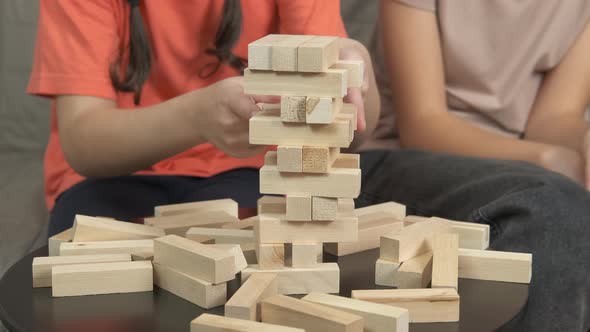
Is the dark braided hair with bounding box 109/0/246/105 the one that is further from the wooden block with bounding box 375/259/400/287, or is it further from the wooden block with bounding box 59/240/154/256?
the wooden block with bounding box 375/259/400/287

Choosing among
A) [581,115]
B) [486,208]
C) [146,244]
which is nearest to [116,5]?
[146,244]

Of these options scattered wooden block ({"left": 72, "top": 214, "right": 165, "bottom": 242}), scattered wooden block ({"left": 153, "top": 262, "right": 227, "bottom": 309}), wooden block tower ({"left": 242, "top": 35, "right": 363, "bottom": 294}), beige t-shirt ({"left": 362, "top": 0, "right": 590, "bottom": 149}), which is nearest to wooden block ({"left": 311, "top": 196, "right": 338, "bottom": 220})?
wooden block tower ({"left": 242, "top": 35, "right": 363, "bottom": 294})

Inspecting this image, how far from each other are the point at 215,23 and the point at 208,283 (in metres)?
0.67

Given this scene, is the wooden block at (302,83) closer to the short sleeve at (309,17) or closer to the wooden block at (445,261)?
the wooden block at (445,261)

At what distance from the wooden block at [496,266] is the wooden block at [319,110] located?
0.22 metres

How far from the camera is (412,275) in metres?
0.82

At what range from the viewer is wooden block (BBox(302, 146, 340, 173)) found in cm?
78

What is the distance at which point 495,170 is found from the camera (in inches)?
45.0

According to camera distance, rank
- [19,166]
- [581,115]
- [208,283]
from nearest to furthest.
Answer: [208,283] → [581,115] → [19,166]

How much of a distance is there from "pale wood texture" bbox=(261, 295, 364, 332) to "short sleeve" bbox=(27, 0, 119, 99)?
0.67m

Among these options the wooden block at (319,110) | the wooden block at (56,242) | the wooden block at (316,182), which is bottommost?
the wooden block at (56,242)

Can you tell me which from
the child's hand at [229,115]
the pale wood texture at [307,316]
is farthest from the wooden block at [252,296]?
the child's hand at [229,115]

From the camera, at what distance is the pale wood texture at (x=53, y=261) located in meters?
0.84

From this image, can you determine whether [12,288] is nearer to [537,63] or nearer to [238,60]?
[238,60]
